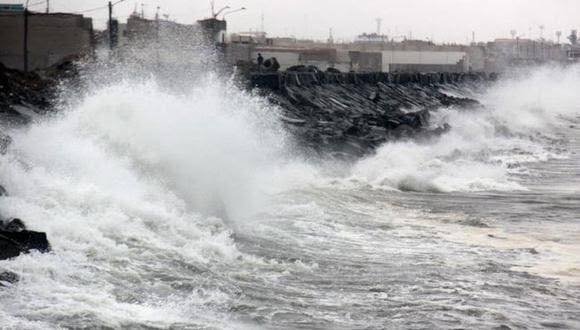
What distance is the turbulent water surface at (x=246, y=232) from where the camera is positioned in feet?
29.0

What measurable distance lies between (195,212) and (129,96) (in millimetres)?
3819

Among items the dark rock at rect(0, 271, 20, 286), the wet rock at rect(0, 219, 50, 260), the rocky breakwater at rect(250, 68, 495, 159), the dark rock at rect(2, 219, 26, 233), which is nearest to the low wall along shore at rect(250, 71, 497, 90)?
the rocky breakwater at rect(250, 68, 495, 159)

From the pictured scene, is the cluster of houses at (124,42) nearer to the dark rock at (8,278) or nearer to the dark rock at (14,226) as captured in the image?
the dark rock at (14,226)

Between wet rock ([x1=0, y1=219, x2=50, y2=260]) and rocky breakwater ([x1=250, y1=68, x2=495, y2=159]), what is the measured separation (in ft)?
48.1

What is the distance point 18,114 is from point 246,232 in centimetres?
612

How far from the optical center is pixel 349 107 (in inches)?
1468

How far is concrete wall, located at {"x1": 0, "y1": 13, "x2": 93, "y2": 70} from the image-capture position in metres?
34.6

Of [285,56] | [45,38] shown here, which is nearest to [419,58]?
[285,56]

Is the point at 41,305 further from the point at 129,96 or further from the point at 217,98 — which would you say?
the point at 217,98

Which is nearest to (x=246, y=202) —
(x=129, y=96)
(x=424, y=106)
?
(x=129, y=96)

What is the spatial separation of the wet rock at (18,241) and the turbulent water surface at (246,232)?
19 centimetres

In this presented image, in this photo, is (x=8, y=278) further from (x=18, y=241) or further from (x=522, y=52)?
(x=522, y=52)

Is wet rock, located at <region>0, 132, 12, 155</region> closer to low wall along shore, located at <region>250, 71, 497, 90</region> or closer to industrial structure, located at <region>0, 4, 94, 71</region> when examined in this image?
low wall along shore, located at <region>250, 71, 497, 90</region>

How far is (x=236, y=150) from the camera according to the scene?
17.3 m
